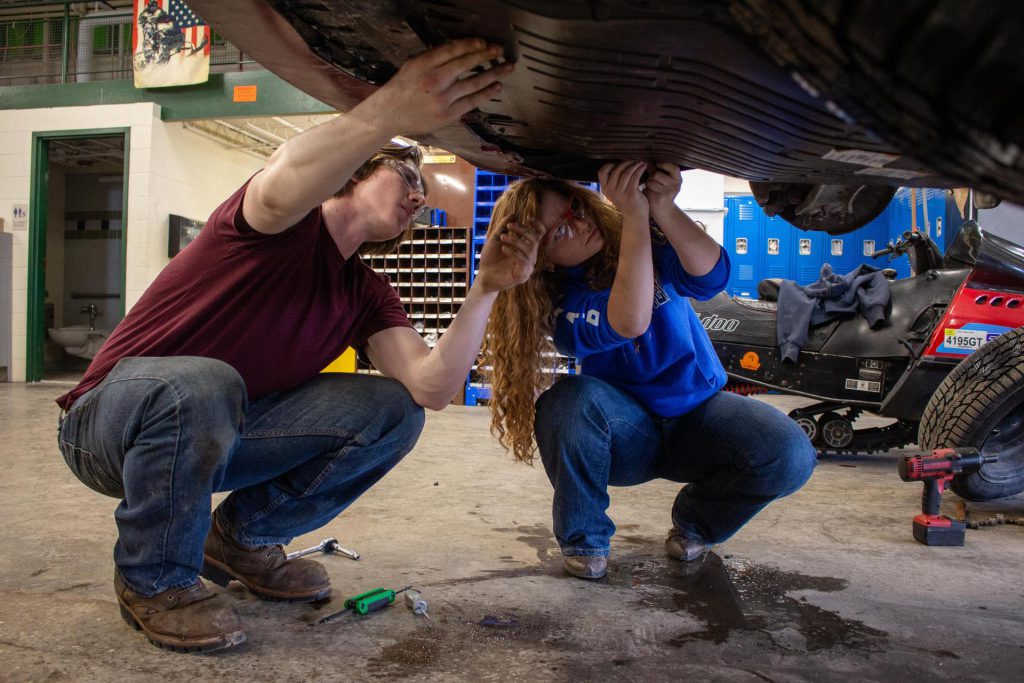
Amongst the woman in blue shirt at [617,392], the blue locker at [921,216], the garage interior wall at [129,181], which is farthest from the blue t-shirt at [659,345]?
the garage interior wall at [129,181]

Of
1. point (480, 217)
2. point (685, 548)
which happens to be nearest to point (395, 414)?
point (685, 548)

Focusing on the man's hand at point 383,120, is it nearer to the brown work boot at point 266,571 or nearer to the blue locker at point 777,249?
the brown work boot at point 266,571

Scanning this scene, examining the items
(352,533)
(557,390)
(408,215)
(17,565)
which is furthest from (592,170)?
(17,565)

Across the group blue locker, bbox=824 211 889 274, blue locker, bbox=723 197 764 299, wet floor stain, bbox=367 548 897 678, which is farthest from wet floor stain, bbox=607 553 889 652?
blue locker, bbox=824 211 889 274

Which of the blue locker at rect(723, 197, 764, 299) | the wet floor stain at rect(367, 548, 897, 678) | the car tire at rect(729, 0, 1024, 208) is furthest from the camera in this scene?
the blue locker at rect(723, 197, 764, 299)

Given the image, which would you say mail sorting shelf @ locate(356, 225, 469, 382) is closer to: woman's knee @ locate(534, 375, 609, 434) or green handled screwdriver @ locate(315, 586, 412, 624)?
woman's knee @ locate(534, 375, 609, 434)

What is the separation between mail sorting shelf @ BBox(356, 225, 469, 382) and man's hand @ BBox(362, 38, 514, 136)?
13.1ft

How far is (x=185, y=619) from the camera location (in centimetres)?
101

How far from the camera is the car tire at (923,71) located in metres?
0.34

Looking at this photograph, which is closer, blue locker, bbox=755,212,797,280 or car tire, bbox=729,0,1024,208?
car tire, bbox=729,0,1024,208

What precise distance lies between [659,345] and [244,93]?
5.54 metres

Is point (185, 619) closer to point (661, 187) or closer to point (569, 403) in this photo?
point (569, 403)

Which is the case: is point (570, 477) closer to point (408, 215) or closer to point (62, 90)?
point (408, 215)

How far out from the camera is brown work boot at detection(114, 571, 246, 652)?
1.00 m
